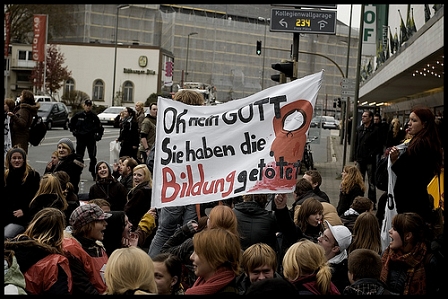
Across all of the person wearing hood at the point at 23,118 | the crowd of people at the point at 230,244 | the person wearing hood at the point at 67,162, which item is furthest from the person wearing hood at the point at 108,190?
the person wearing hood at the point at 23,118

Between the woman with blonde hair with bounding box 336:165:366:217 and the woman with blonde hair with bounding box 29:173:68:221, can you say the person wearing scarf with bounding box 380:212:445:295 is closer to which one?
the woman with blonde hair with bounding box 29:173:68:221

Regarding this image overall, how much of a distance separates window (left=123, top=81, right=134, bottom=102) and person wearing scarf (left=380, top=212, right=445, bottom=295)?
7205cm

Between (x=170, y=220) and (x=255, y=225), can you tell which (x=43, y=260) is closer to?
(x=255, y=225)

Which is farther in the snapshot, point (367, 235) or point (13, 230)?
point (13, 230)

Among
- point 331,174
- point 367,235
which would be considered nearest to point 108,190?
point 367,235

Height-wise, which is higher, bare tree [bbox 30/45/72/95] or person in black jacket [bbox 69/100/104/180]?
bare tree [bbox 30/45/72/95]

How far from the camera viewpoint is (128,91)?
253 ft

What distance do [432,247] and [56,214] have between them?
234 cm

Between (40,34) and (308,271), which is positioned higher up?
(40,34)

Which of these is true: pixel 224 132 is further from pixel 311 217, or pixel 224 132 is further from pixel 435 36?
pixel 435 36

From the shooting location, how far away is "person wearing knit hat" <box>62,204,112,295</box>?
504cm

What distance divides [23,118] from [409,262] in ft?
30.1

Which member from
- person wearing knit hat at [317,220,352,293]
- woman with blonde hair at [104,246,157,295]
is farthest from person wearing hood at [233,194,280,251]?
woman with blonde hair at [104,246,157,295]
